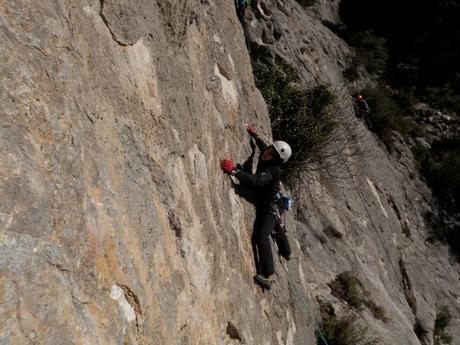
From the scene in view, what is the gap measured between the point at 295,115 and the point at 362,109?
7293 millimetres

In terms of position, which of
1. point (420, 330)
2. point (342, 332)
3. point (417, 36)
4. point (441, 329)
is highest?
point (417, 36)

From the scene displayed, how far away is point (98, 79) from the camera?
8.84ft

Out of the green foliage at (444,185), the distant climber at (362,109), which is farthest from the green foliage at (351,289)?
the green foliage at (444,185)

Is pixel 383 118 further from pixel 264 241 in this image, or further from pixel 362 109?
pixel 264 241

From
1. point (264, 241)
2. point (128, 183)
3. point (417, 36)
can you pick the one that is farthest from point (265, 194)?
point (417, 36)

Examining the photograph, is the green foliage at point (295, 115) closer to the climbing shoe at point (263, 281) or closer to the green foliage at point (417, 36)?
the climbing shoe at point (263, 281)

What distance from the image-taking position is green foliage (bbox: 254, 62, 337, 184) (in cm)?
884

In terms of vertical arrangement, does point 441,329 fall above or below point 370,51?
below

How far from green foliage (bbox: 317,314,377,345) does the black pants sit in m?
2.26

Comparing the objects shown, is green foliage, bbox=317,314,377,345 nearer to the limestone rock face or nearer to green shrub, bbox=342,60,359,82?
the limestone rock face

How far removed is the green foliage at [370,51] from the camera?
19.7 m

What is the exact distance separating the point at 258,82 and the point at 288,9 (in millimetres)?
6671

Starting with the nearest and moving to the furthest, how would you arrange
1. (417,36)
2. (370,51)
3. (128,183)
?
1. (128,183)
2. (370,51)
3. (417,36)

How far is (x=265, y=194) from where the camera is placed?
205 inches
